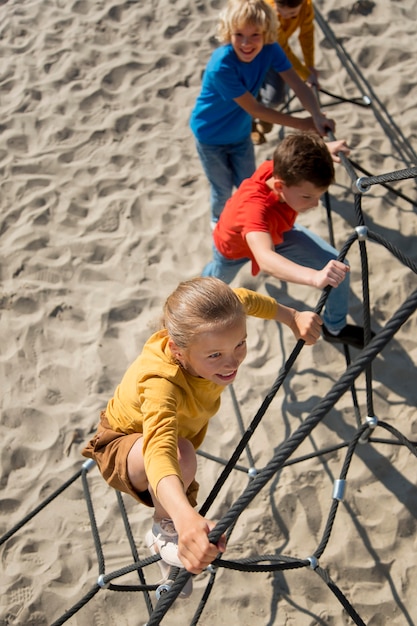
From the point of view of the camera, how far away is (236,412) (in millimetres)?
2164

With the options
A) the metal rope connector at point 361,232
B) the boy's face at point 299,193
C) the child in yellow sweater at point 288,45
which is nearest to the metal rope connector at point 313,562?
the metal rope connector at point 361,232

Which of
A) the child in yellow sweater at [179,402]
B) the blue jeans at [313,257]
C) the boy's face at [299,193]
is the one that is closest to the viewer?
the child in yellow sweater at [179,402]

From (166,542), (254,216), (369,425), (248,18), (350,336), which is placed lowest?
(350,336)

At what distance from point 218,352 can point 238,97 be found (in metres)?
1.23

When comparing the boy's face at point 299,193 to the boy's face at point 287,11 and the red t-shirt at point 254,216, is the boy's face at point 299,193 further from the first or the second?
the boy's face at point 287,11

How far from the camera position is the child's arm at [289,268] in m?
1.59

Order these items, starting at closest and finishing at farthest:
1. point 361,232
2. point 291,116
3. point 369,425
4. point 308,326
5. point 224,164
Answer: point 308,326
point 361,232
point 369,425
point 291,116
point 224,164

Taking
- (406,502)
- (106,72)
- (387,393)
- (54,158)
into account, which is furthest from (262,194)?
(106,72)

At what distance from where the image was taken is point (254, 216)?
1921 mm

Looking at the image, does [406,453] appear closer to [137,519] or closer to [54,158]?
[137,519]

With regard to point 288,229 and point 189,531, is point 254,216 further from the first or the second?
point 189,531

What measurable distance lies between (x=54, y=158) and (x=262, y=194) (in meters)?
1.51

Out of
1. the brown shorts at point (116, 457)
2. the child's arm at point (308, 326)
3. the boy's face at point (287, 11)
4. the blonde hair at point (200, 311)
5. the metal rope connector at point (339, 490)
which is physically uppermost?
the boy's face at point (287, 11)

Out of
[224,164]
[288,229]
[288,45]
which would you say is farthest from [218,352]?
[288,45]
